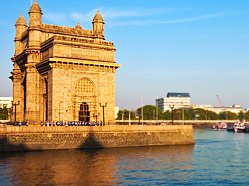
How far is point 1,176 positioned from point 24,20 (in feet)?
232

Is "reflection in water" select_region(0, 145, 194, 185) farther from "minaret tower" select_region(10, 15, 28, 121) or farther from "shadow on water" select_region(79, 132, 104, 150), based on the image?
"minaret tower" select_region(10, 15, 28, 121)

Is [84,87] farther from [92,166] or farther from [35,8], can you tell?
[92,166]

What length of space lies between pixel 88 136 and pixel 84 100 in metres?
13.8

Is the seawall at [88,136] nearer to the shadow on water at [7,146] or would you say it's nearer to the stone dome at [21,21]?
the shadow on water at [7,146]

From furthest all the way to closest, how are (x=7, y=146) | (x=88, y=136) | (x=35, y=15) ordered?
1. (x=35, y=15)
2. (x=88, y=136)
3. (x=7, y=146)

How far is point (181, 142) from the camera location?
291ft

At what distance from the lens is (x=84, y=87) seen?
89875mm

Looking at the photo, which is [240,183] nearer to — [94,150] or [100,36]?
[94,150]

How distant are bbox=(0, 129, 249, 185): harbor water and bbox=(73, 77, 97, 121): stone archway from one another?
15.8m

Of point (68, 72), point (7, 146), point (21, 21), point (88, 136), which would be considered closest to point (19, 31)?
point (21, 21)

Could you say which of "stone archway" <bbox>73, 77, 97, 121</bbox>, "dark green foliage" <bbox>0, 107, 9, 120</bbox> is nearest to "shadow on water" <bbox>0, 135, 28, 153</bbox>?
"stone archway" <bbox>73, 77, 97, 121</bbox>

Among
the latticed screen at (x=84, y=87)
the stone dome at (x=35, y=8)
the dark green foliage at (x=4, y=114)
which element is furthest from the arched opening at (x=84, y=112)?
the dark green foliage at (x=4, y=114)

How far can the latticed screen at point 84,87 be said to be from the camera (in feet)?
291

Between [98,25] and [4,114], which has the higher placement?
[98,25]
